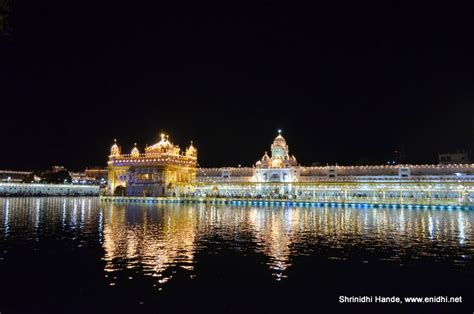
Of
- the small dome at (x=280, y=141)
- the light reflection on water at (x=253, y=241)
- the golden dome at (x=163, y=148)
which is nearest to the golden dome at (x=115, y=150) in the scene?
the golden dome at (x=163, y=148)

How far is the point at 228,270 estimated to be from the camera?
16.9m

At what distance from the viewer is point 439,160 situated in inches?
3875

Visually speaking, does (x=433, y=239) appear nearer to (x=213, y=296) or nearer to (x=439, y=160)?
(x=213, y=296)

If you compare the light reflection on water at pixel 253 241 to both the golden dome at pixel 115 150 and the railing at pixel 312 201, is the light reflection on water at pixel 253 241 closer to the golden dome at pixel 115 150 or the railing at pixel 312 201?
the railing at pixel 312 201

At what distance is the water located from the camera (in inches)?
503

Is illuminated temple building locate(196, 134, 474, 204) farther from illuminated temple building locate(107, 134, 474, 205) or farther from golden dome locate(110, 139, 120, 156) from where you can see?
golden dome locate(110, 139, 120, 156)

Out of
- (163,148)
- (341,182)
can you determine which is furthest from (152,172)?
(341,182)

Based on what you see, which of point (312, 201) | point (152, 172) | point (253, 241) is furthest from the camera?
point (152, 172)

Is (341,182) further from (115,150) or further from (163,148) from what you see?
(115,150)

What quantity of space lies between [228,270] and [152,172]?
71674 mm

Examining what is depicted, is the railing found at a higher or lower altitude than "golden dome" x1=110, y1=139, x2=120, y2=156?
lower

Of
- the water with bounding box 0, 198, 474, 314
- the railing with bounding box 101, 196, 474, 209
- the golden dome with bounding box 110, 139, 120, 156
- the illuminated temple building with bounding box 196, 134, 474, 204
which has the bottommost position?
the water with bounding box 0, 198, 474, 314

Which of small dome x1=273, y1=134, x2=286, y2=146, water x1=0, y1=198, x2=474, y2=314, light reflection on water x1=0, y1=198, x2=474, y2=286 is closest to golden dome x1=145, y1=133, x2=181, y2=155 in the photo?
small dome x1=273, y1=134, x2=286, y2=146

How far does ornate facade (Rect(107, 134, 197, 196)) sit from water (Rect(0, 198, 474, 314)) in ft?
188
